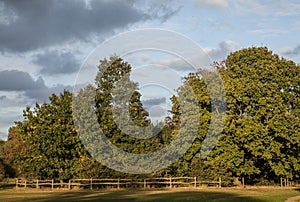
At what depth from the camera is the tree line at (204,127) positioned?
4641 cm

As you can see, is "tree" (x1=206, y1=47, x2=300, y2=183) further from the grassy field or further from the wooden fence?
the grassy field

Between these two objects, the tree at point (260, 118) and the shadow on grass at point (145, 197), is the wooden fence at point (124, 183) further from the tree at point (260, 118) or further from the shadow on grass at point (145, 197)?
the shadow on grass at point (145, 197)

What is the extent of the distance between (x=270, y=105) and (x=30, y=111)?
82.0 feet

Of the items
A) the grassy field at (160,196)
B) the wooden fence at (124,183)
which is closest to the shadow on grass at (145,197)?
the grassy field at (160,196)

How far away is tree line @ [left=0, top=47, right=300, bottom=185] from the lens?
46.4 metres

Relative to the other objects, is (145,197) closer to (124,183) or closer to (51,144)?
(124,183)

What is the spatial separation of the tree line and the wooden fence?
73cm

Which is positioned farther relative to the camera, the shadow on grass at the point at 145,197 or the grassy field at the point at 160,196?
the grassy field at the point at 160,196

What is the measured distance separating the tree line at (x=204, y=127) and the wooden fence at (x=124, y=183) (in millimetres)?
730

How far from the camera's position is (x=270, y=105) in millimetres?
46469

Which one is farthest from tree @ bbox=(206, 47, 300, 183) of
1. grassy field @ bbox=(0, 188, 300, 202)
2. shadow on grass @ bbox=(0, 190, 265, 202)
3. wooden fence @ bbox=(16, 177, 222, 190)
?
shadow on grass @ bbox=(0, 190, 265, 202)

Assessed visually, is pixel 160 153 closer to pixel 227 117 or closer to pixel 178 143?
pixel 178 143

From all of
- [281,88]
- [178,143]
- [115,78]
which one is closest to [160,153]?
[178,143]

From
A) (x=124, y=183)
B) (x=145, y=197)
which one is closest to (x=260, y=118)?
(x=124, y=183)
